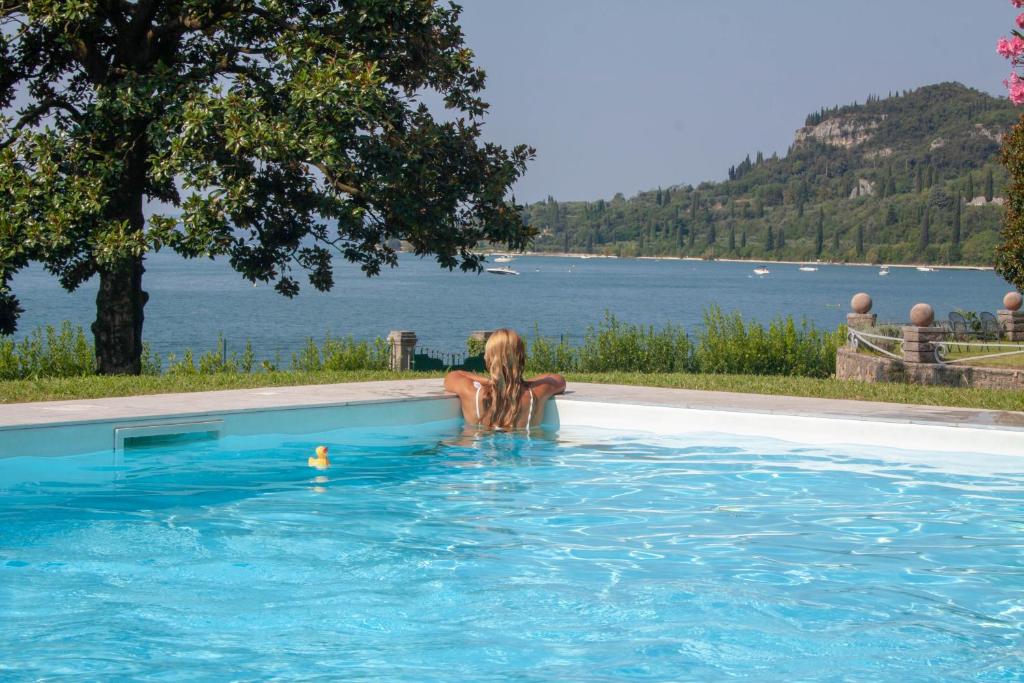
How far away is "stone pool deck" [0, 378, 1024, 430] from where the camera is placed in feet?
39.6

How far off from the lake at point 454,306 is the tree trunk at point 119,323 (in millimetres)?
20180

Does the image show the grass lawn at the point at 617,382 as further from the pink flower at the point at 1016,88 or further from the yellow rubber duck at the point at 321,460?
the pink flower at the point at 1016,88

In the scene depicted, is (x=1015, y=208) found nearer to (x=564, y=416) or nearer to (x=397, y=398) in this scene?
(x=564, y=416)

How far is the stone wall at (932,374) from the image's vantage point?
65.1ft

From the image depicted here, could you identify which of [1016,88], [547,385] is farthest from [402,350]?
[1016,88]

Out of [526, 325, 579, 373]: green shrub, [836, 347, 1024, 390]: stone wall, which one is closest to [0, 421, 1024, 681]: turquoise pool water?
[526, 325, 579, 373]: green shrub

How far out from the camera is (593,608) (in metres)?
7.59

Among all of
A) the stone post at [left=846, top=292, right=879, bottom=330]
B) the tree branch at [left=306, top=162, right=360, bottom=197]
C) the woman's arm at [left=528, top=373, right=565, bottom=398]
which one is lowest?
the woman's arm at [left=528, top=373, right=565, bottom=398]

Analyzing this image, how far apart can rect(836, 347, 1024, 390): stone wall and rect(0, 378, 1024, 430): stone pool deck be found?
668cm

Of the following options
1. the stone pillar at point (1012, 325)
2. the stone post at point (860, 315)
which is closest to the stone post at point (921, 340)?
the stone post at point (860, 315)

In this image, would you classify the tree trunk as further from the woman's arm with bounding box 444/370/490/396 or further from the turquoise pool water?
the turquoise pool water

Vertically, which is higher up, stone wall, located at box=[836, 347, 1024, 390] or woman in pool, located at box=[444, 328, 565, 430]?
woman in pool, located at box=[444, 328, 565, 430]

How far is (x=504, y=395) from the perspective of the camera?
1357cm

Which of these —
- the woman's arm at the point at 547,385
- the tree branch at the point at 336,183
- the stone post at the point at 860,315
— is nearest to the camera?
the woman's arm at the point at 547,385
